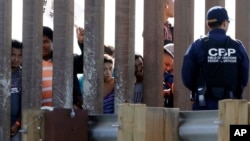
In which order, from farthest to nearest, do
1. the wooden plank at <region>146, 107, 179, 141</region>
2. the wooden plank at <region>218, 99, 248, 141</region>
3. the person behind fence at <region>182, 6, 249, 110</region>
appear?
the person behind fence at <region>182, 6, 249, 110</region>, the wooden plank at <region>146, 107, 179, 141</region>, the wooden plank at <region>218, 99, 248, 141</region>

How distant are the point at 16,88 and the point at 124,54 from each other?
2.70 feet

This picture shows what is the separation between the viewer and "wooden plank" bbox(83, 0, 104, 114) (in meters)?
5.37

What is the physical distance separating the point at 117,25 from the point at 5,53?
2.69 ft

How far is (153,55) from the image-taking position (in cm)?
563

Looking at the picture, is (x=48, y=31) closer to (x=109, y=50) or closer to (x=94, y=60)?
(x=109, y=50)

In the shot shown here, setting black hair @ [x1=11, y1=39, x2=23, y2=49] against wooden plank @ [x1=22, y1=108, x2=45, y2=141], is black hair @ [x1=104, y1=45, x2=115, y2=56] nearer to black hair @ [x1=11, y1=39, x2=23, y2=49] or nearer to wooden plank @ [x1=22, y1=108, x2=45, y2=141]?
black hair @ [x1=11, y1=39, x2=23, y2=49]

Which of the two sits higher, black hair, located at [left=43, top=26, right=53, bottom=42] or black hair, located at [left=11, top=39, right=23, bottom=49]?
black hair, located at [left=43, top=26, right=53, bottom=42]

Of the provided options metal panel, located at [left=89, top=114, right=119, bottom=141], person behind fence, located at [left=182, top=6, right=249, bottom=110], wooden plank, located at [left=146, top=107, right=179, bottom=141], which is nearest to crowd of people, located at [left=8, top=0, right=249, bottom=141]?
person behind fence, located at [left=182, top=6, right=249, bottom=110]

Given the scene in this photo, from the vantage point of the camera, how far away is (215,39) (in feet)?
17.8

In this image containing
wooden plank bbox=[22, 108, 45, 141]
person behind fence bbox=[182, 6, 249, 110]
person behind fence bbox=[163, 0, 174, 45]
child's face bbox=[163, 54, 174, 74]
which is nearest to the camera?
wooden plank bbox=[22, 108, 45, 141]

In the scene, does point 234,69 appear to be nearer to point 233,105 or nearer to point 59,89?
point 59,89

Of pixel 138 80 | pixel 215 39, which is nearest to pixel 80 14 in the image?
pixel 138 80

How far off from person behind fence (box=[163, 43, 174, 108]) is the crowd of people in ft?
0.18

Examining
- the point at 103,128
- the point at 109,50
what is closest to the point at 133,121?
the point at 103,128
